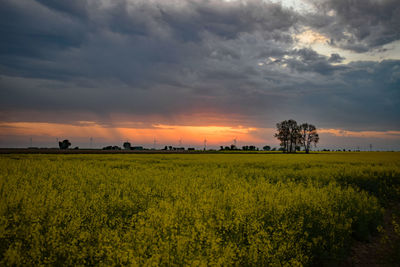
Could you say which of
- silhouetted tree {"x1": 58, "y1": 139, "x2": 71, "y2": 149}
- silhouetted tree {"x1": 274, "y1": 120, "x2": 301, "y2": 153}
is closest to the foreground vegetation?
silhouetted tree {"x1": 274, "y1": 120, "x2": 301, "y2": 153}

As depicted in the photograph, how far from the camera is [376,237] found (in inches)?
336

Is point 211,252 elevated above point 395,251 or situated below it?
above

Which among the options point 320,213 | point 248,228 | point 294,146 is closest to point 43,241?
point 248,228

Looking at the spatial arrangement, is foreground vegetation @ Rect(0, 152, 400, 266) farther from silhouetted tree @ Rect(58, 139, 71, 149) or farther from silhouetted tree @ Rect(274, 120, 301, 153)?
silhouetted tree @ Rect(58, 139, 71, 149)

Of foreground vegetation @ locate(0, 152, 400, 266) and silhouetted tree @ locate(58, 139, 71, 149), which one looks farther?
silhouetted tree @ locate(58, 139, 71, 149)

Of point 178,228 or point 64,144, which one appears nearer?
point 178,228

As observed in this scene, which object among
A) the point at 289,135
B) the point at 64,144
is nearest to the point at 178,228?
the point at 289,135

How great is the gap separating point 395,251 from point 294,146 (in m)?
105

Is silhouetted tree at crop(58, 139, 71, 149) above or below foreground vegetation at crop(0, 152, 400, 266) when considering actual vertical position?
above

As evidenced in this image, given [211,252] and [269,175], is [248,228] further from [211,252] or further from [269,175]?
[269,175]

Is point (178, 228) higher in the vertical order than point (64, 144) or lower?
lower

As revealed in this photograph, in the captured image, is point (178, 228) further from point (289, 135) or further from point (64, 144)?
point (64, 144)

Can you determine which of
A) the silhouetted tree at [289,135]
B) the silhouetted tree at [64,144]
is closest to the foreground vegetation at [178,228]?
the silhouetted tree at [289,135]

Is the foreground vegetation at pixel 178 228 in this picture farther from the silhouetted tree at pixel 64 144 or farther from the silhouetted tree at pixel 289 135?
the silhouetted tree at pixel 64 144
